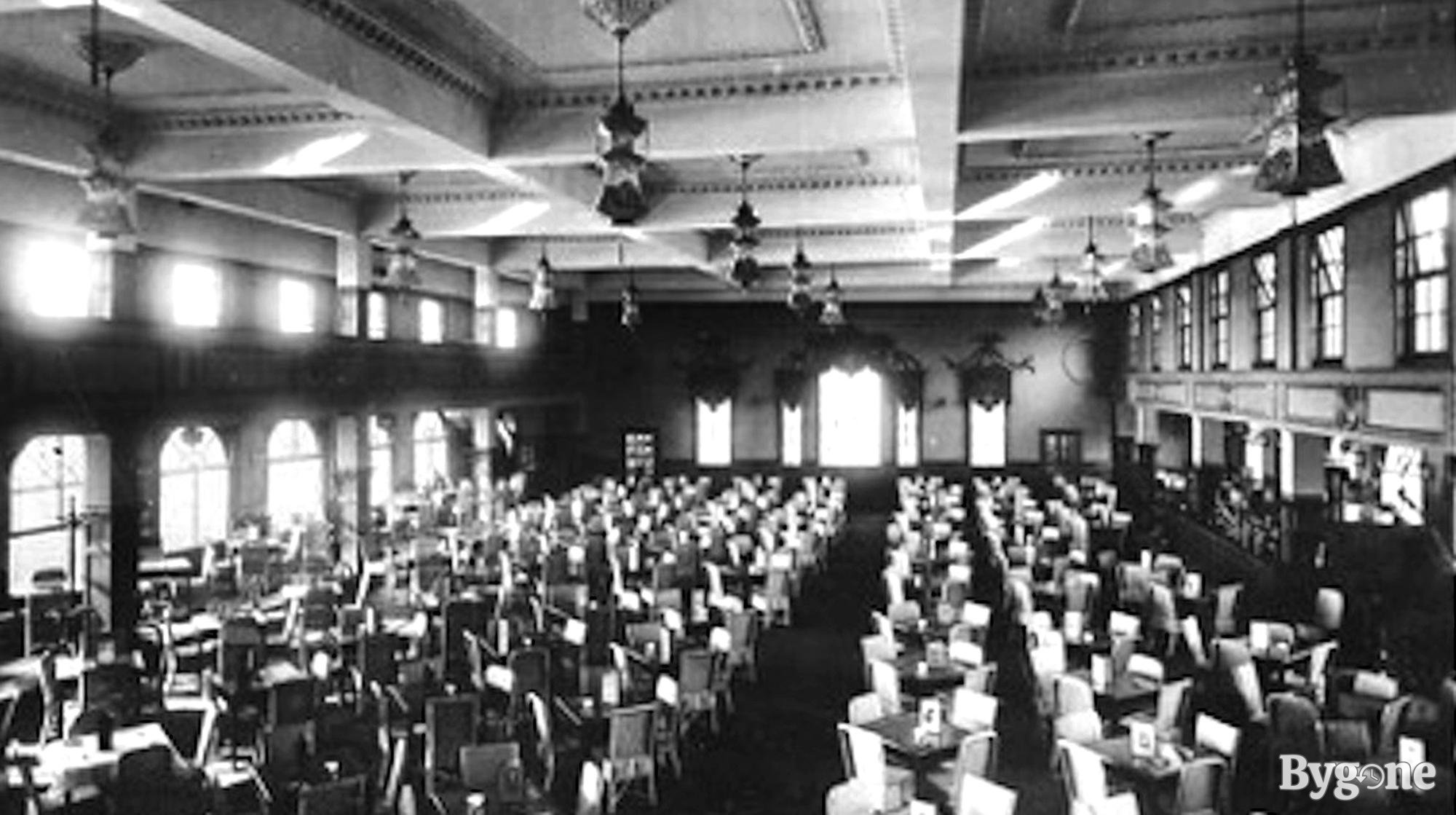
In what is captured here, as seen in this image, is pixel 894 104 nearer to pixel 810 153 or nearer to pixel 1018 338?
pixel 810 153

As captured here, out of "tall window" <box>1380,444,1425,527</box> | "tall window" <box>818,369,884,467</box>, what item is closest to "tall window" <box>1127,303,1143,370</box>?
"tall window" <box>818,369,884,467</box>

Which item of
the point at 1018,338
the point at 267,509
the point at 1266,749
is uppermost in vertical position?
the point at 1018,338

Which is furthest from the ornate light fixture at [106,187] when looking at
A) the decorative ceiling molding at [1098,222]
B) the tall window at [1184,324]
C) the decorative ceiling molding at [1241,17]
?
the tall window at [1184,324]

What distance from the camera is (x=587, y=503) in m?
25.3

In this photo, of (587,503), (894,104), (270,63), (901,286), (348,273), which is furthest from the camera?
(901,286)

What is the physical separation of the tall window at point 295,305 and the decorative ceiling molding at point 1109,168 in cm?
1162

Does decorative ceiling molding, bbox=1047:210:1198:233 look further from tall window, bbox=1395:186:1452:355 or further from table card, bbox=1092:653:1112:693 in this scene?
table card, bbox=1092:653:1112:693

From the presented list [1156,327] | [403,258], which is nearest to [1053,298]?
[1156,327]

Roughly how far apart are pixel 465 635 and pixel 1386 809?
28.6 feet

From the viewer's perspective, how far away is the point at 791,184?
16.2m

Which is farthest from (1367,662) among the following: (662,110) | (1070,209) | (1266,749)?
(662,110)

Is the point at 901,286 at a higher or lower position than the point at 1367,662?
higher

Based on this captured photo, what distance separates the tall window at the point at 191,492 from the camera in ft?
58.6

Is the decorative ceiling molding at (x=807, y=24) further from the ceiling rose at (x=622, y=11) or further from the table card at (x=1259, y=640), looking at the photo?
the table card at (x=1259, y=640)
